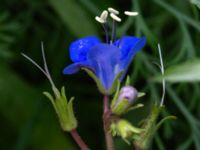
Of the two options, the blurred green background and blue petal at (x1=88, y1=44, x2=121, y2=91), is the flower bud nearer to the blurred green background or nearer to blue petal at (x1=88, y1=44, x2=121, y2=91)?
blue petal at (x1=88, y1=44, x2=121, y2=91)

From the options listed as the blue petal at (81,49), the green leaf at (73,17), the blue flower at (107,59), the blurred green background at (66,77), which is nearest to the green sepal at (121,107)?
the blue flower at (107,59)

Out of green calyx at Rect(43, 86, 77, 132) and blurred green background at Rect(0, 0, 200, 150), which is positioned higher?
green calyx at Rect(43, 86, 77, 132)

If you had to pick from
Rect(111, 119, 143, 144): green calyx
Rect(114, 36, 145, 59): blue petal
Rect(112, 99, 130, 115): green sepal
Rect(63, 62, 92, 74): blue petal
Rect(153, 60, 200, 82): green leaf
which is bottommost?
Rect(111, 119, 143, 144): green calyx

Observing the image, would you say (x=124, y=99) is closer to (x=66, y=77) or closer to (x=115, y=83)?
(x=115, y=83)

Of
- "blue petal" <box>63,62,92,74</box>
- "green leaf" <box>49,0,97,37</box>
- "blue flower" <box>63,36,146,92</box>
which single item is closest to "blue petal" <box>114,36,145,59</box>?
"blue flower" <box>63,36,146,92</box>

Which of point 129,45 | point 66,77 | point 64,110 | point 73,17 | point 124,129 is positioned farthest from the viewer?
point 66,77

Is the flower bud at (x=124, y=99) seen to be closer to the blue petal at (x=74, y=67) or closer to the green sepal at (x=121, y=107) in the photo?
the green sepal at (x=121, y=107)

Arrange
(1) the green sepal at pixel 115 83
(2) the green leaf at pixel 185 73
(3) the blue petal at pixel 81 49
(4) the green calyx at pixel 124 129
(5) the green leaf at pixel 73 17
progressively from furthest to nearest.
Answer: (5) the green leaf at pixel 73 17, (3) the blue petal at pixel 81 49, (1) the green sepal at pixel 115 83, (4) the green calyx at pixel 124 129, (2) the green leaf at pixel 185 73

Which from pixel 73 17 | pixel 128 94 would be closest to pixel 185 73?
pixel 128 94
